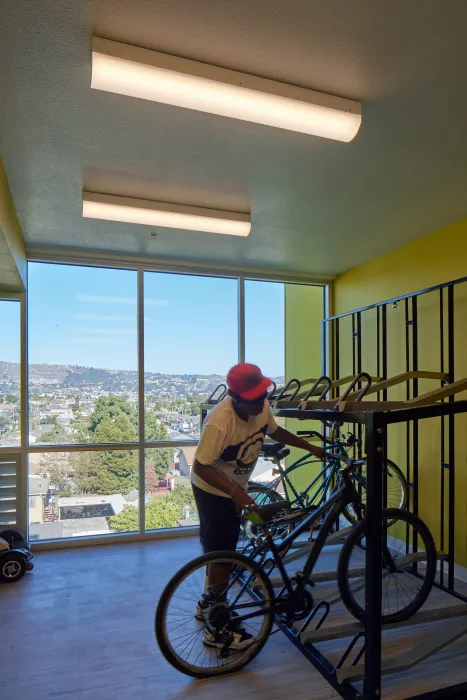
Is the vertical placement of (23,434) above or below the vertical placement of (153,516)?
above

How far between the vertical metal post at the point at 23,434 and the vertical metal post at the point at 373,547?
11.0 ft

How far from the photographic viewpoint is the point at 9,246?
2.95 metres

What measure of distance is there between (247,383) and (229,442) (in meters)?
0.35

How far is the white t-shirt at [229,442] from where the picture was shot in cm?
238

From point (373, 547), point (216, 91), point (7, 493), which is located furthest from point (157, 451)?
point (216, 91)

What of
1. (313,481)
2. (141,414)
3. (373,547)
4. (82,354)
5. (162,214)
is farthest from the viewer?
(141,414)

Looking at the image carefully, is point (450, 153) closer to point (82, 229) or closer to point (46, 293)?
point (82, 229)

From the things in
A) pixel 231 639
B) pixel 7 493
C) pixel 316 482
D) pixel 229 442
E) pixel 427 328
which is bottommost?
pixel 231 639

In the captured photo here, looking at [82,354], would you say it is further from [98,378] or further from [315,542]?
[315,542]

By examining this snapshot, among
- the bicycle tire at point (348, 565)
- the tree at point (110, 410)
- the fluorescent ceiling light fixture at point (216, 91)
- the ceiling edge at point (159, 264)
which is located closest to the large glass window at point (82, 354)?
the tree at point (110, 410)

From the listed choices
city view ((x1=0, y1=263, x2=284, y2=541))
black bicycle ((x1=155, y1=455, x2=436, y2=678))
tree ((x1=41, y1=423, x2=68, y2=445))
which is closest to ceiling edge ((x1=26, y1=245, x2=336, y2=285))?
city view ((x1=0, y1=263, x2=284, y2=541))

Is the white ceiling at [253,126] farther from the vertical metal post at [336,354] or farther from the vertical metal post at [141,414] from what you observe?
the vertical metal post at [336,354]

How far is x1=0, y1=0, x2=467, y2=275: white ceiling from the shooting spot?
1.58m

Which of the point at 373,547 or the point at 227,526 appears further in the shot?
the point at 227,526
